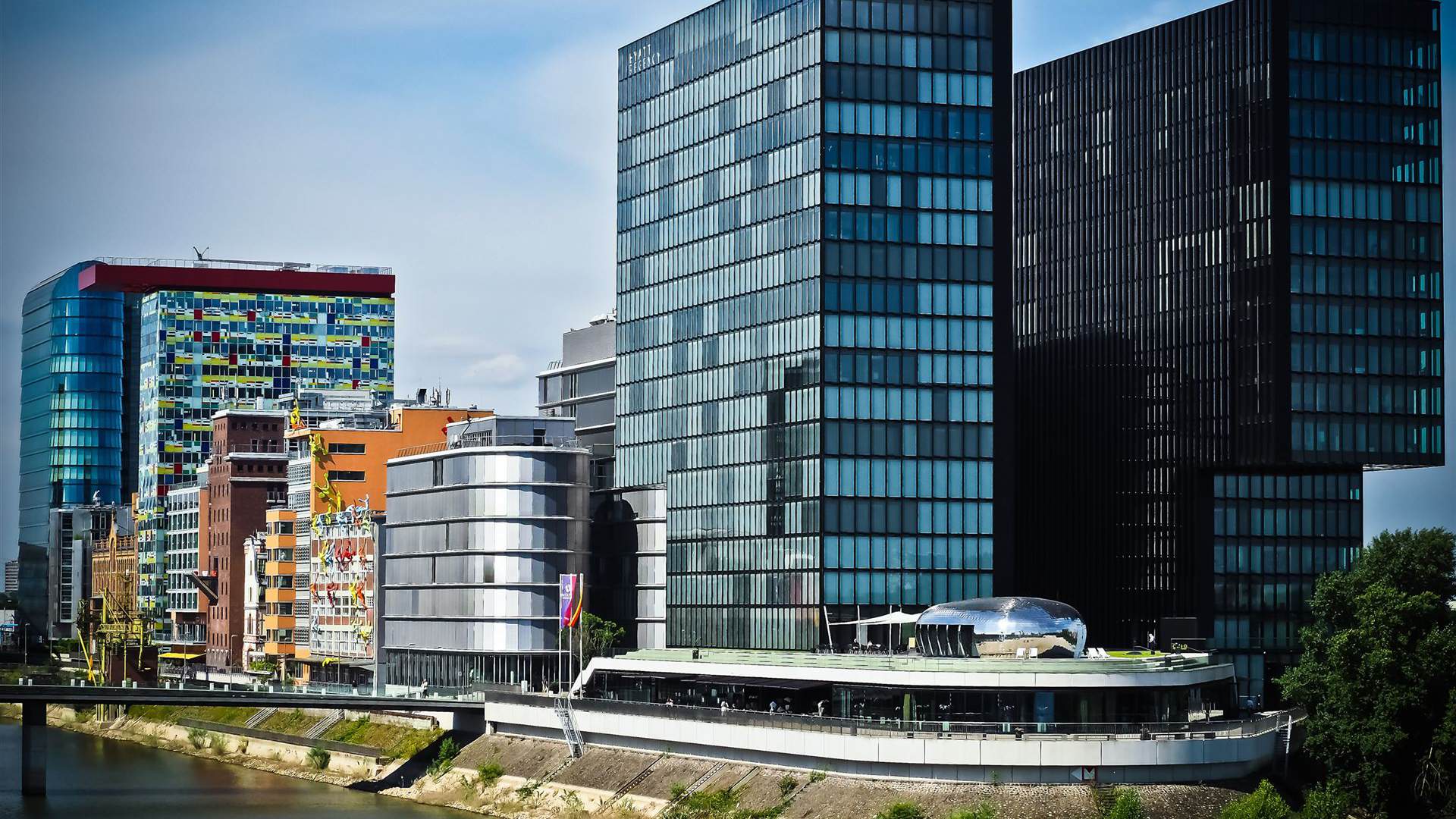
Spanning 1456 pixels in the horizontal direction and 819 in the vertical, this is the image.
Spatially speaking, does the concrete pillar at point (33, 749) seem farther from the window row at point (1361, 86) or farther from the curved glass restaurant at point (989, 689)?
the window row at point (1361, 86)

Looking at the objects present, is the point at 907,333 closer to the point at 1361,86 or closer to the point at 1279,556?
the point at 1279,556

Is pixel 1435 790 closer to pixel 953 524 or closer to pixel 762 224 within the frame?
pixel 953 524

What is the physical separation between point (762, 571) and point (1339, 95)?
63.4m

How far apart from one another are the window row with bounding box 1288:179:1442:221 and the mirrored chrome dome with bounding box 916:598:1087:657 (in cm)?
6297

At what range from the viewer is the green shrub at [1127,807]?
119062 mm

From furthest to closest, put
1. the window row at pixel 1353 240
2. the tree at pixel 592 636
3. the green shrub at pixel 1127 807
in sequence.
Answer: the window row at pixel 1353 240 < the tree at pixel 592 636 < the green shrub at pixel 1127 807

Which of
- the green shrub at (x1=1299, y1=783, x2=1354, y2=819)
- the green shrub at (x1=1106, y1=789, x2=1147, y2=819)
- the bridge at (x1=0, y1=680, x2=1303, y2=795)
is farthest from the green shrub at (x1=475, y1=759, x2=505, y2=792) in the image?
the green shrub at (x1=1299, y1=783, x2=1354, y2=819)

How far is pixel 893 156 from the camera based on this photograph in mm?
170750

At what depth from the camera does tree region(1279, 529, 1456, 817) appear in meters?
134

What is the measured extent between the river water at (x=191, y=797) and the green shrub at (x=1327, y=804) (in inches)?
2253

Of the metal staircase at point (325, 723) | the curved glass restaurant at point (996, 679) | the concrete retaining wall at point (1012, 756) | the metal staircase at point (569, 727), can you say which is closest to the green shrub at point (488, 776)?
the metal staircase at point (569, 727)

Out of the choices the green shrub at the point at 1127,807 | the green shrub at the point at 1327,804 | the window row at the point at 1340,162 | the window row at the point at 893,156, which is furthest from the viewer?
the window row at the point at 1340,162

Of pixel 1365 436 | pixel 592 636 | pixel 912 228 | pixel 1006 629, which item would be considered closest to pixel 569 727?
pixel 592 636

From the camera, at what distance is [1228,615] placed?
19750 cm
